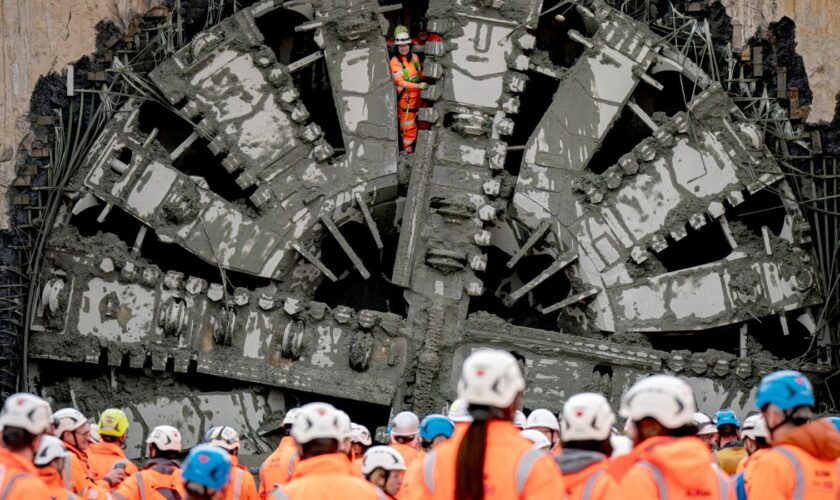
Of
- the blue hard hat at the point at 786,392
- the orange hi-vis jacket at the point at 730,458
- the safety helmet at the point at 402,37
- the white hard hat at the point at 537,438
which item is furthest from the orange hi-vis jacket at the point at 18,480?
the safety helmet at the point at 402,37

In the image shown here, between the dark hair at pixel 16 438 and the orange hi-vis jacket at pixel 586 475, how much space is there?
2570mm

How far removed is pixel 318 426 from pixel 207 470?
55 cm

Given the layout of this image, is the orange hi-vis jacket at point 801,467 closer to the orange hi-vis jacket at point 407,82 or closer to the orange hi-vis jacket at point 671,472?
the orange hi-vis jacket at point 671,472

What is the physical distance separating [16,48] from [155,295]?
327cm

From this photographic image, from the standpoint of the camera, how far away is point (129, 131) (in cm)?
1484

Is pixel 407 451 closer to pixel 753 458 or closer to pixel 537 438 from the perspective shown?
pixel 537 438

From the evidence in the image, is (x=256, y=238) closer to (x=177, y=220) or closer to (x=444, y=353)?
(x=177, y=220)

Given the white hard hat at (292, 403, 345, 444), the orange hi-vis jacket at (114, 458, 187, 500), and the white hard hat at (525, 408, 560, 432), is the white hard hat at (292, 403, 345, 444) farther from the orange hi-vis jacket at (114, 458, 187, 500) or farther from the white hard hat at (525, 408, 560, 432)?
the white hard hat at (525, 408, 560, 432)

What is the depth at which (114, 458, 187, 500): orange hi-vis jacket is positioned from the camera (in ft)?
29.5

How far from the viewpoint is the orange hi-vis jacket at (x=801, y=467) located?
21.0 feet

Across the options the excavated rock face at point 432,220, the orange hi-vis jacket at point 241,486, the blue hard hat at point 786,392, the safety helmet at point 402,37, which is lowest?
the orange hi-vis jacket at point 241,486

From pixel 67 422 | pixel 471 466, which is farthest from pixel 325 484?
pixel 67 422

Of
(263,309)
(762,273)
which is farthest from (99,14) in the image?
(762,273)

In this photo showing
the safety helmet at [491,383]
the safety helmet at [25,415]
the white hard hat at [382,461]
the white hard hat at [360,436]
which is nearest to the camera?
the safety helmet at [491,383]
